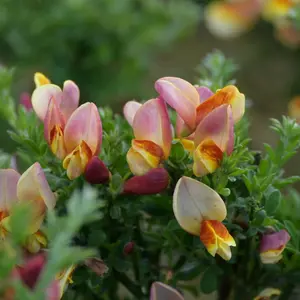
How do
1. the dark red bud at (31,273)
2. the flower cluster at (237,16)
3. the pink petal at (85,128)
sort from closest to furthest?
1. the dark red bud at (31,273)
2. the pink petal at (85,128)
3. the flower cluster at (237,16)

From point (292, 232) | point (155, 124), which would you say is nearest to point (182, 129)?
point (155, 124)

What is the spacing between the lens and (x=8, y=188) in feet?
1.58

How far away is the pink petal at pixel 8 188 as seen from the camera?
1.58 ft

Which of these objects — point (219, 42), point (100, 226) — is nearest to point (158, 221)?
point (100, 226)

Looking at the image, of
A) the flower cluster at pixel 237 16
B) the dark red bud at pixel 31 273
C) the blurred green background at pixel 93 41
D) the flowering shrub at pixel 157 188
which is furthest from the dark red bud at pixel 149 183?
the flower cluster at pixel 237 16

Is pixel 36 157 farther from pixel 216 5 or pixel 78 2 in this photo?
pixel 216 5

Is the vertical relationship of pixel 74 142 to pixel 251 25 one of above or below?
above

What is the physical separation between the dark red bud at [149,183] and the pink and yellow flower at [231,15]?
111cm

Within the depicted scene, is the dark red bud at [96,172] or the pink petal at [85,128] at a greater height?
the pink petal at [85,128]

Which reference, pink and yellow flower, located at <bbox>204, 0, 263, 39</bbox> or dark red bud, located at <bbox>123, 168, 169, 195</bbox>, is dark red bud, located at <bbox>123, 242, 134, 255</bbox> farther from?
pink and yellow flower, located at <bbox>204, 0, 263, 39</bbox>

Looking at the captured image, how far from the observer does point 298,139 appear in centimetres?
53

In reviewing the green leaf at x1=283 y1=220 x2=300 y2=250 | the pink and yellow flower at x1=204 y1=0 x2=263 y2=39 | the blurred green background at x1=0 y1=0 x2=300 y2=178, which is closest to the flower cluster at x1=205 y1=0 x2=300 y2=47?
A: the pink and yellow flower at x1=204 y1=0 x2=263 y2=39

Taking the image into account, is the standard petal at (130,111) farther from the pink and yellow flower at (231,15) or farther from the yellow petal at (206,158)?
the pink and yellow flower at (231,15)

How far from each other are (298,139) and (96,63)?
0.69 m
